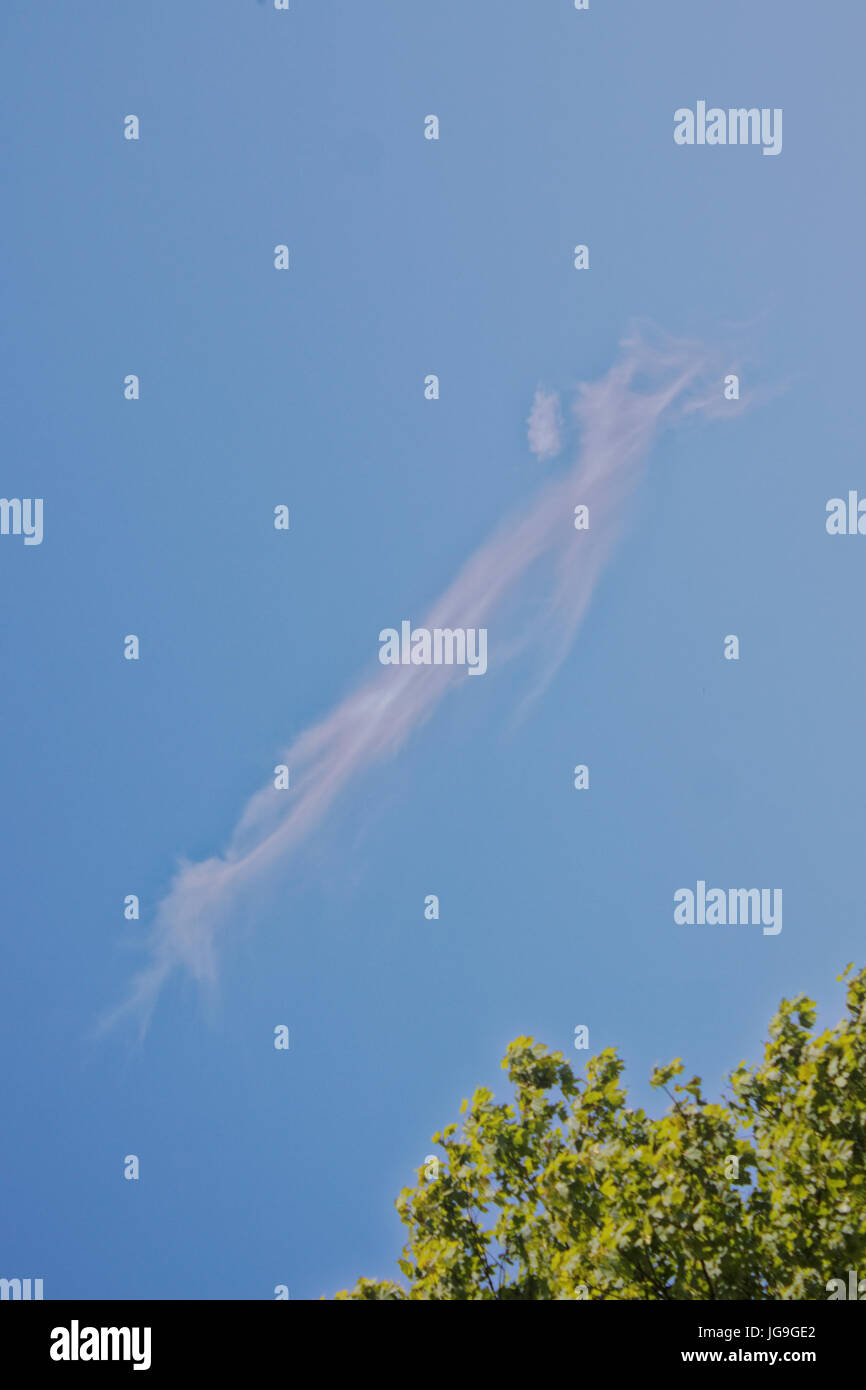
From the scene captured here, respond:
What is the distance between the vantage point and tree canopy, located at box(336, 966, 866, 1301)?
10.7 metres

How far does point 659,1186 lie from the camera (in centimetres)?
1103

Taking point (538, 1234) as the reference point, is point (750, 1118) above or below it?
above

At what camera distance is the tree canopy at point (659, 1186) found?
10.7 metres
